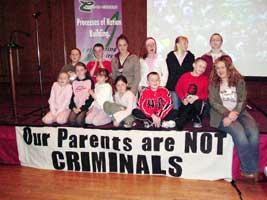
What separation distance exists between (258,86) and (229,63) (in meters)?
2.70

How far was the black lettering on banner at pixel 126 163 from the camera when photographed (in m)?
3.09

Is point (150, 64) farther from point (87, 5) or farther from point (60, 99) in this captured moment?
point (87, 5)

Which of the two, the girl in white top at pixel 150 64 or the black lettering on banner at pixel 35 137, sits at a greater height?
the girl in white top at pixel 150 64

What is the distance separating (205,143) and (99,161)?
1.06 m

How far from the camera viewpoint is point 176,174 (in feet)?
9.89

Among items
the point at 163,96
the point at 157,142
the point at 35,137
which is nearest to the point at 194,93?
the point at 163,96

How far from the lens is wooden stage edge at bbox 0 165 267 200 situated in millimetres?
2625

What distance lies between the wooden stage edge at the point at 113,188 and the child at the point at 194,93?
625 millimetres

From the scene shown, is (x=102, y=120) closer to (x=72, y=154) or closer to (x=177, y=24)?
(x=72, y=154)

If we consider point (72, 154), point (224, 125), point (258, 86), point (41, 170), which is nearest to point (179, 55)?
point (224, 125)

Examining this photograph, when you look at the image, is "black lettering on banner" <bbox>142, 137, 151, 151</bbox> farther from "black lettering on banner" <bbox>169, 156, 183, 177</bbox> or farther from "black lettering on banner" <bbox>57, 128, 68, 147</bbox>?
"black lettering on banner" <bbox>57, 128, 68, 147</bbox>

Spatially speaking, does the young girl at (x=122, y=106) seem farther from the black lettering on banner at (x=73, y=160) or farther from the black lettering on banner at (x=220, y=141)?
the black lettering on banner at (x=220, y=141)

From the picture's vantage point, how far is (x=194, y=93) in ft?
10.7

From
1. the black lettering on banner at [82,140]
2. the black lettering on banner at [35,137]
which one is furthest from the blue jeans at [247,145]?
the black lettering on banner at [35,137]
